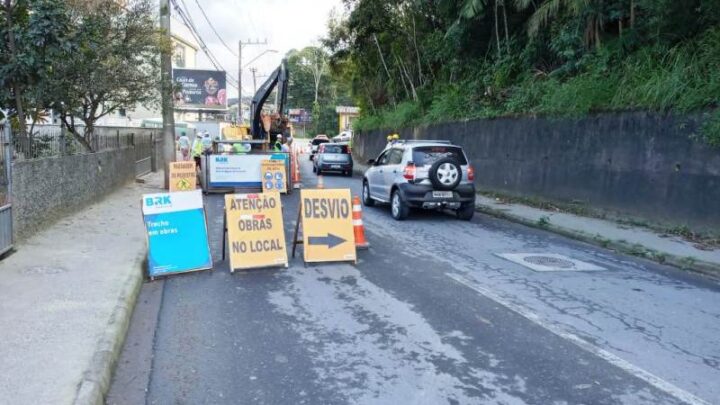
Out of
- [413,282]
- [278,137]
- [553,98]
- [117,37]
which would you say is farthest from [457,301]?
[278,137]

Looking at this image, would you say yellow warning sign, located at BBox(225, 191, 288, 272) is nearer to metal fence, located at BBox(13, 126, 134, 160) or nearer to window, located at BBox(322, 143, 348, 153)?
metal fence, located at BBox(13, 126, 134, 160)

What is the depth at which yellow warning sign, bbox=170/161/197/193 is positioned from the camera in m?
15.5

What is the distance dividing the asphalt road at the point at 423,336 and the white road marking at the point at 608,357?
0.06ft

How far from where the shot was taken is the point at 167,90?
16922 mm

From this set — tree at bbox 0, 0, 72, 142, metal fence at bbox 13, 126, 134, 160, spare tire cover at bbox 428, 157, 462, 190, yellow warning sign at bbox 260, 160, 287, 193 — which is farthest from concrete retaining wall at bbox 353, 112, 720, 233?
metal fence at bbox 13, 126, 134, 160

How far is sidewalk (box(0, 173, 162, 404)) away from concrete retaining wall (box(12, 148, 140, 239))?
33cm

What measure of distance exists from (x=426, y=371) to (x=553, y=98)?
1183 centimetres

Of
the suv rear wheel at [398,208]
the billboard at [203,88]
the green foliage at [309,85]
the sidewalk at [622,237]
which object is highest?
the green foliage at [309,85]

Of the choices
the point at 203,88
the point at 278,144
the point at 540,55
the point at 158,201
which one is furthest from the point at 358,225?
the point at 203,88

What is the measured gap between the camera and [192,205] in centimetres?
791

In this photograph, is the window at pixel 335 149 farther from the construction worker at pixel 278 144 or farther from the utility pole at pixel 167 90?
the utility pole at pixel 167 90

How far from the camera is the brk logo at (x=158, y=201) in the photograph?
7.61 meters

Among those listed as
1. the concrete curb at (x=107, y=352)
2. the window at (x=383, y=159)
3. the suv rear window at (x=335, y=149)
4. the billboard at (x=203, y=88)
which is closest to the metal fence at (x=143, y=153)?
the suv rear window at (x=335, y=149)

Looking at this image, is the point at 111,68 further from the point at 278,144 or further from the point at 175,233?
the point at 175,233
